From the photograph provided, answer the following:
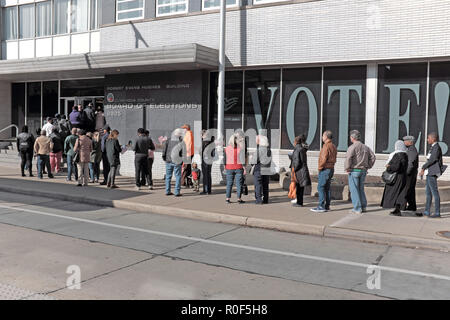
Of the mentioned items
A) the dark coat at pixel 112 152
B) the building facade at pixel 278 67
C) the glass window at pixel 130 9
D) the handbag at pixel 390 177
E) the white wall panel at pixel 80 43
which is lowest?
the handbag at pixel 390 177

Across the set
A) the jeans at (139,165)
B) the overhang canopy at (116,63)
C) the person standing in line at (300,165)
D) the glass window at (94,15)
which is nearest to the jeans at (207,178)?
the jeans at (139,165)

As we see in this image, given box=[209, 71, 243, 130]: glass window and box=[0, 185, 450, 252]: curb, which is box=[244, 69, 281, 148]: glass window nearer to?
box=[209, 71, 243, 130]: glass window

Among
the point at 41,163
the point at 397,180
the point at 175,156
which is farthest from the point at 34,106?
the point at 397,180

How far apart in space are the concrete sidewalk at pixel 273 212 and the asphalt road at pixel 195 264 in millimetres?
289

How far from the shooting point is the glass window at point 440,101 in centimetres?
1279

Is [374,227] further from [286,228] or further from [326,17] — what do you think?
[326,17]

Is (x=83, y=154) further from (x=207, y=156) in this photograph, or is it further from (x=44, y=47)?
(x=44, y=47)

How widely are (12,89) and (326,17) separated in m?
16.5

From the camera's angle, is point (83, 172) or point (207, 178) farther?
point (83, 172)

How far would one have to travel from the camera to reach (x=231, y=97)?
1585cm

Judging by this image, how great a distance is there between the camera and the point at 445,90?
12797 mm

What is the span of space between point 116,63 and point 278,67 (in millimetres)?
5594

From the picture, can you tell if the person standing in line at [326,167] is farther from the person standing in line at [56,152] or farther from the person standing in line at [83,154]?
the person standing in line at [56,152]

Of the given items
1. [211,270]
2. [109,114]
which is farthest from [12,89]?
[211,270]
